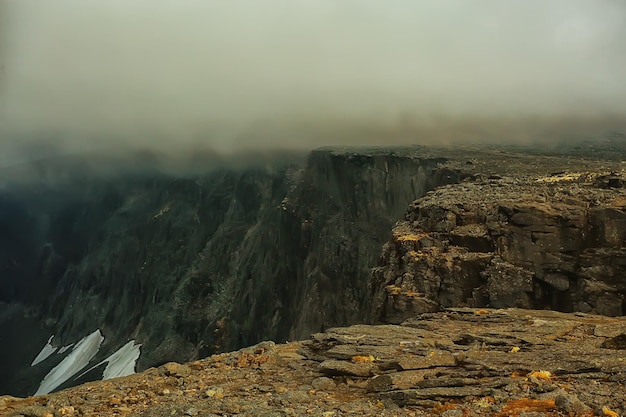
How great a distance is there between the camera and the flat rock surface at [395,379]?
37.6 ft

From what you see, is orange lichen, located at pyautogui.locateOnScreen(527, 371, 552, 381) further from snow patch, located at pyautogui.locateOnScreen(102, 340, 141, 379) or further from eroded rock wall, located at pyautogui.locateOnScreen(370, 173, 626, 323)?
snow patch, located at pyautogui.locateOnScreen(102, 340, 141, 379)

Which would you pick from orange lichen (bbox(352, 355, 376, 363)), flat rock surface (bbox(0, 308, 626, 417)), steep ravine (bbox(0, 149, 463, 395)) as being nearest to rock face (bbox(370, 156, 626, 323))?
flat rock surface (bbox(0, 308, 626, 417))

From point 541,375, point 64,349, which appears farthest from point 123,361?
point 541,375

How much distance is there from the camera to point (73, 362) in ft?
472

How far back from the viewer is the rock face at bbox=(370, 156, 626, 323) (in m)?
26.1

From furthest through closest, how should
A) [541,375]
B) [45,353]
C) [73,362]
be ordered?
1. [45,353]
2. [73,362]
3. [541,375]

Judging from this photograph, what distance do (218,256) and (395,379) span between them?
11903 centimetres

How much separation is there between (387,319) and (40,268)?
210 meters

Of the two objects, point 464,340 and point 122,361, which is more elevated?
point 464,340

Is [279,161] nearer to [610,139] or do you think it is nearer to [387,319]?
[610,139]

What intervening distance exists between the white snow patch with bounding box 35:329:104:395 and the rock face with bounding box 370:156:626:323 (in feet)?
436

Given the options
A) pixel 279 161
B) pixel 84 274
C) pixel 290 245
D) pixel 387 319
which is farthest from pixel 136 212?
pixel 387 319

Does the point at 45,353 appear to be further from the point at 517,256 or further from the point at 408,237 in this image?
the point at 517,256

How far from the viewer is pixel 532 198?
100 ft
